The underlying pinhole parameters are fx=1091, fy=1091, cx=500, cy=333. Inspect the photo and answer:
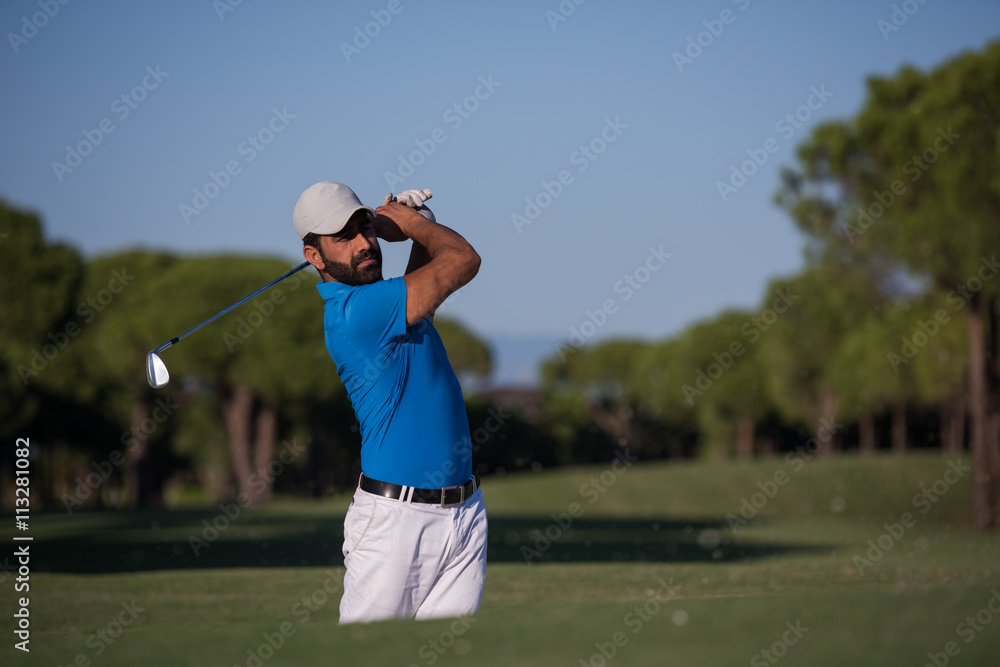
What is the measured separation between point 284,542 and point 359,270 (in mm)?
13780

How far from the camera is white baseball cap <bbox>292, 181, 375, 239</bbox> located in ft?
14.7

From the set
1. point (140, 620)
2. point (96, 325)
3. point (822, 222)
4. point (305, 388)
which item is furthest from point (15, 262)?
point (140, 620)

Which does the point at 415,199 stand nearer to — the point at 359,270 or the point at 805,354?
the point at 359,270

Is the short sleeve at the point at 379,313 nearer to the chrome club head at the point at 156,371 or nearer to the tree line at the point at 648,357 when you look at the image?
the chrome club head at the point at 156,371

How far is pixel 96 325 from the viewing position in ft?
139

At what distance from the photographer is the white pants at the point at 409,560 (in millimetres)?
4355

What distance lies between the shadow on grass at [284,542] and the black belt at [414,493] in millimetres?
9854

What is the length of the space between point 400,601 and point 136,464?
45147 millimetres

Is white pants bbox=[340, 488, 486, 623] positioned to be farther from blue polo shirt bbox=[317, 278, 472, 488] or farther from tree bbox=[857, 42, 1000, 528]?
tree bbox=[857, 42, 1000, 528]

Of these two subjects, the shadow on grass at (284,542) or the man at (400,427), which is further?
the shadow on grass at (284,542)

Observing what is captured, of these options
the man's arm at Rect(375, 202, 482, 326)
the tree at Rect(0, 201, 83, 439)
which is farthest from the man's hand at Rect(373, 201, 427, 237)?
the tree at Rect(0, 201, 83, 439)

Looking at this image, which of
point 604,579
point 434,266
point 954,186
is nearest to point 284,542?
point 604,579

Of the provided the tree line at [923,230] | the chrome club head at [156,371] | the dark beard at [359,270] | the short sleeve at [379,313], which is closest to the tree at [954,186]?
the tree line at [923,230]

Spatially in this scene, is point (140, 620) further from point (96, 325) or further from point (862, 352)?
point (862, 352)
